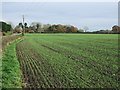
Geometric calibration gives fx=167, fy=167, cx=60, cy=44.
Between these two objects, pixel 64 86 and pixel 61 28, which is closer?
pixel 64 86

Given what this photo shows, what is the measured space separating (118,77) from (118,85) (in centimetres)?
110

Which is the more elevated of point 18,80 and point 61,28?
point 61,28

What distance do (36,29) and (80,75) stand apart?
119859 mm

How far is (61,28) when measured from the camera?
11706 cm

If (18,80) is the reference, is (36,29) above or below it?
above

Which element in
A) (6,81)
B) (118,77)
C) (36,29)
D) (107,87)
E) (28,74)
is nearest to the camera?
(107,87)

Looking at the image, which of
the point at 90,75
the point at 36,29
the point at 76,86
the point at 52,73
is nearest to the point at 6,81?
the point at 52,73

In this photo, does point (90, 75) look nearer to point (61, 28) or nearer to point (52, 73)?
point (52, 73)

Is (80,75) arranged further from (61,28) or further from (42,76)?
(61,28)

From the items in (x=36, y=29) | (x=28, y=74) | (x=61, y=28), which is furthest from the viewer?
(x=36, y=29)

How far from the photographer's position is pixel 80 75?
284 inches

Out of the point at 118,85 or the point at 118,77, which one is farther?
the point at 118,77

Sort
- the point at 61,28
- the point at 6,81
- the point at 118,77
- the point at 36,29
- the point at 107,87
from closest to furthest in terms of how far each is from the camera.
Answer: the point at 107,87
the point at 6,81
the point at 118,77
the point at 61,28
the point at 36,29

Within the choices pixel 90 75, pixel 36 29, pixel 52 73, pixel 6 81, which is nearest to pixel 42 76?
pixel 52 73
